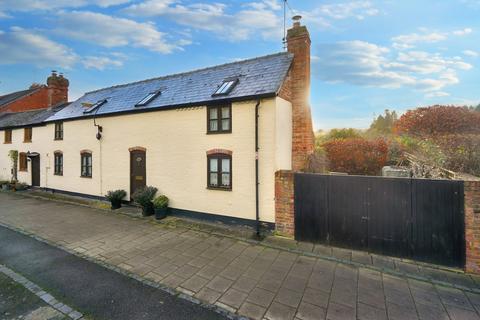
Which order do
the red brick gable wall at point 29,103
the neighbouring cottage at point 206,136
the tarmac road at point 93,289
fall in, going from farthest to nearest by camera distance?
the red brick gable wall at point 29,103
the neighbouring cottage at point 206,136
the tarmac road at point 93,289

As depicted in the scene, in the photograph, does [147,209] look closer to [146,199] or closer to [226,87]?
[146,199]

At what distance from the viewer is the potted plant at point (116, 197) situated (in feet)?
36.8

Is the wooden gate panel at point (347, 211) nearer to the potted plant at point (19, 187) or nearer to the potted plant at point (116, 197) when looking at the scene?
the potted plant at point (116, 197)

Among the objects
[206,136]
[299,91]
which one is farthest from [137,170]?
[299,91]

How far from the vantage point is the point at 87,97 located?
16.6 metres

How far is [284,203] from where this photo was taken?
753 centimetres

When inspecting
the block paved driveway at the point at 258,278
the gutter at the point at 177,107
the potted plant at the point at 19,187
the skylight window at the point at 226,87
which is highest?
the skylight window at the point at 226,87

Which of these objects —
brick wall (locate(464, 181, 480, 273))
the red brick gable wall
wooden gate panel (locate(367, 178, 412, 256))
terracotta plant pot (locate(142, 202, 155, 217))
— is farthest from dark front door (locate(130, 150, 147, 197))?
the red brick gable wall

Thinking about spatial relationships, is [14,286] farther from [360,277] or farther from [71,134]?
[71,134]

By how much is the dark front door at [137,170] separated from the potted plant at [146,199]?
95cm

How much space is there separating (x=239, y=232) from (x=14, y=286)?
18.9 feet

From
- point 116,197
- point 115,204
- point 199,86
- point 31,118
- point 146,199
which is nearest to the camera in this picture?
point 146,199

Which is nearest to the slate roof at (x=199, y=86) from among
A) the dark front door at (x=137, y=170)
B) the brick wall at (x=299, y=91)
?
the brick wall at (x=299, y=91)

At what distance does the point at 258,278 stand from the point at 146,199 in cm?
657
